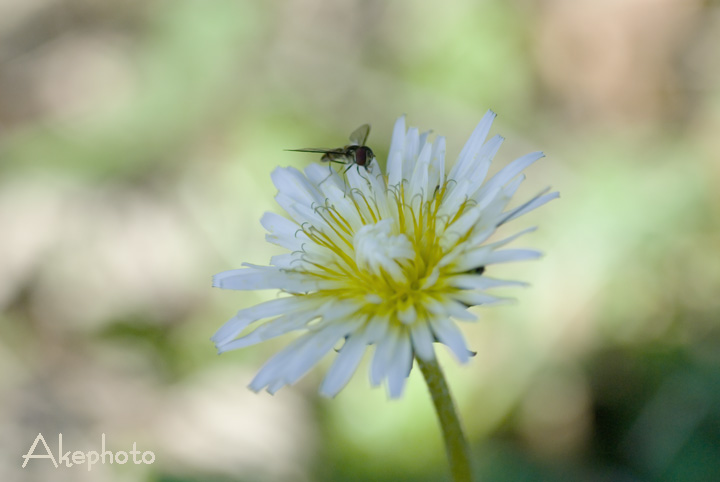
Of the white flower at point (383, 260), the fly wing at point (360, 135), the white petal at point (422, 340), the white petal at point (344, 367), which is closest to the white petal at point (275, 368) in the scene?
the white flower at point (383, 260)

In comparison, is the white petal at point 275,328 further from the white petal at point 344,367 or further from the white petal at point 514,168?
the white petal at point 514,168

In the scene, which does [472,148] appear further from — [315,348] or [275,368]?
[275,368]

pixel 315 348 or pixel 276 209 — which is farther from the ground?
pixel 276 209

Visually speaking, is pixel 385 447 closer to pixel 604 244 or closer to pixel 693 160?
pixel 604 244

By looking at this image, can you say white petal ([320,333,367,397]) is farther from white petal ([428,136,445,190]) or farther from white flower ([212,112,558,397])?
white petal ([428,136,445,190])

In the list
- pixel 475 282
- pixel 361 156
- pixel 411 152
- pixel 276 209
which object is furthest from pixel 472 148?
pixel 276 209

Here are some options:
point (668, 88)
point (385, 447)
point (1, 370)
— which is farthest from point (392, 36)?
point (1, 370)
